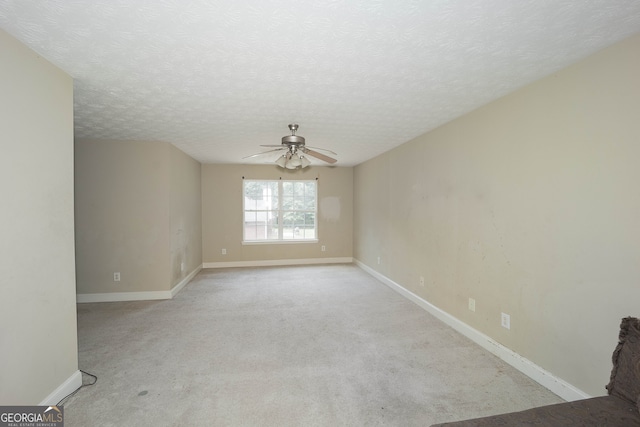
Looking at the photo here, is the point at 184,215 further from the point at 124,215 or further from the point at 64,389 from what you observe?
the point at 64,389

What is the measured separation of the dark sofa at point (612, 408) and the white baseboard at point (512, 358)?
778mm

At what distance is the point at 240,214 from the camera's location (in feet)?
20.0

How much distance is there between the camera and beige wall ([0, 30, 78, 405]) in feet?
5.02

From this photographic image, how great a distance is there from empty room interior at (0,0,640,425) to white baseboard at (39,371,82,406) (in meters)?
0.01

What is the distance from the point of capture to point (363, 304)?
381 centimetres

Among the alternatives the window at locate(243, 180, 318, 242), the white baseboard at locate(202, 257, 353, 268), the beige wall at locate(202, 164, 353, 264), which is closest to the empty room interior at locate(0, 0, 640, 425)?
the beige wall at locate(202, 164, 353, 264)

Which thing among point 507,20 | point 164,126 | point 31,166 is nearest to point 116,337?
point 31,166

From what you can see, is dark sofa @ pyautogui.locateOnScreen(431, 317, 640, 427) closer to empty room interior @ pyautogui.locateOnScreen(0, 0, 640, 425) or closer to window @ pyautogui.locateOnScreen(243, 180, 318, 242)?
empty room interior @ pyautogui.locateOnScreen(0, 0, 640, 425)

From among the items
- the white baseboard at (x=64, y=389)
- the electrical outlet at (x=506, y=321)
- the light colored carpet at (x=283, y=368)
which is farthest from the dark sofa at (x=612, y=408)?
the white baseboard at (x=64, y=389)

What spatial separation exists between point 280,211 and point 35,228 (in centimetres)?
472

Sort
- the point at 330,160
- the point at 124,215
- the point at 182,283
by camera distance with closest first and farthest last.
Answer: the point at 330,160, the point at 124,215, the point at 182,283

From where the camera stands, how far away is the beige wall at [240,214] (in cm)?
599

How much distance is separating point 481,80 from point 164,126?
10.6 ft

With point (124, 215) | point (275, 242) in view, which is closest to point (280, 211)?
point (275, 242)
